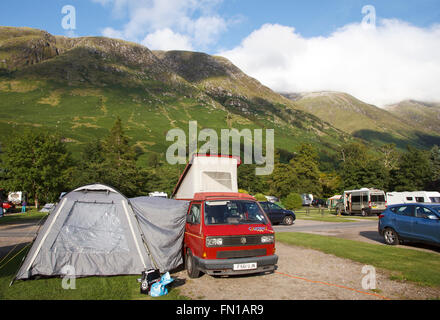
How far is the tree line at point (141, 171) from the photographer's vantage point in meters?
45.7

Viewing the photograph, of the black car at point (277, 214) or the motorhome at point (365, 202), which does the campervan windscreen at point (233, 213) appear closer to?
the black car at point (277, 214)

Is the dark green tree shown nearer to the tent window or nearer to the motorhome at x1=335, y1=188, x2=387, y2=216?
the motorhome at x1=335, y1=188, x2=387, y2=216

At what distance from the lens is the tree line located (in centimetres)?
4569

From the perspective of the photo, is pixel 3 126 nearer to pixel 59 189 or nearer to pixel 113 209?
pixel 59 189

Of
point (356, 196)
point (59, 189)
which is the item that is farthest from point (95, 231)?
point (59, 189)

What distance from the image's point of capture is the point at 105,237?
828 cm

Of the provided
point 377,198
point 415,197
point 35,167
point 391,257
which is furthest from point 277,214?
point 35,167

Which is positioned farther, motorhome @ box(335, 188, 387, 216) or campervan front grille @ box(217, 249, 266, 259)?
motorhome @ box(335, 188, 387, 216)

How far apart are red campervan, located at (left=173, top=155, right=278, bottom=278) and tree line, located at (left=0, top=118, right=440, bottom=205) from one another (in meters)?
37.1

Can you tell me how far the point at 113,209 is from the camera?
27.9 feet

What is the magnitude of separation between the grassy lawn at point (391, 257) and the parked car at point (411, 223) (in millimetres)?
598

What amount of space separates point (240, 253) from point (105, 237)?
3700 mm

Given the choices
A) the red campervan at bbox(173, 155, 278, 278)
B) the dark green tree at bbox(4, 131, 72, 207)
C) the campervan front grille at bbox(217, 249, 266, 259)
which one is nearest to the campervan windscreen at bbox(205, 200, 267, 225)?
the red campervan at bbox(173, 155, 278, 278)
